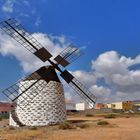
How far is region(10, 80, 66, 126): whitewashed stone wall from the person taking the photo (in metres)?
39.2

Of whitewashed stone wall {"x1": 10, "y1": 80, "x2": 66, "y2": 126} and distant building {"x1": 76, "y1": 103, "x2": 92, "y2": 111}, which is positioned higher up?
distant building {"x1": 76, "y1": 103, "x2": 92, "y2": 111}

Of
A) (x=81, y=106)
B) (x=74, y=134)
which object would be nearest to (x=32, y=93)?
(x=74, y=134)

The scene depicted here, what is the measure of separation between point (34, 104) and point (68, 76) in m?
6.40

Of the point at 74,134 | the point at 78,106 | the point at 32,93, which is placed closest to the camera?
the point at 74,134

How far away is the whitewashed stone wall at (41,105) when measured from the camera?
39188 mm

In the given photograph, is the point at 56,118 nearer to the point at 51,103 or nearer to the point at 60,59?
the point at 51,103

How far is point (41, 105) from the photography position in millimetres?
39094

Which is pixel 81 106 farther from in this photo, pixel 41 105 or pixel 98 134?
pixel 98 134

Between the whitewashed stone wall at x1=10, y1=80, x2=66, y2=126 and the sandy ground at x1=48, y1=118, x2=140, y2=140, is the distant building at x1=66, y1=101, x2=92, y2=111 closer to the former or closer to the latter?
the whitewashed stone wall at x1=10, y1=80, x2=66, y2=126

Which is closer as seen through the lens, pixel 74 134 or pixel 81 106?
pixel 74 134

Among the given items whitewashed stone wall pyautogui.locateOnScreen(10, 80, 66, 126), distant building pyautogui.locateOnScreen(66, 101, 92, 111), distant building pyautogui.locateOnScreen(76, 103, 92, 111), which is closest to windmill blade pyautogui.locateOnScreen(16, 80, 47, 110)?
whitewashed stone wall pyautogui.locateOnScreen(10, 80, 66, 126)

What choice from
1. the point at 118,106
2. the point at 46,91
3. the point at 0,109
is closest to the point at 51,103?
the point at 46,91

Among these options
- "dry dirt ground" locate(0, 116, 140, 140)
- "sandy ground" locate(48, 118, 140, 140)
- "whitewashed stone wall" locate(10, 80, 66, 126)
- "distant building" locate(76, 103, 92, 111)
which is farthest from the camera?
"distant building" locate(76, 103, 92, 111)

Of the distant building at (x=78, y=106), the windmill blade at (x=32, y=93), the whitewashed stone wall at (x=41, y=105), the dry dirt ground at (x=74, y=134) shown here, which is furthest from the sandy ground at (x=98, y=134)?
the distant building at (x=78, y=106)
